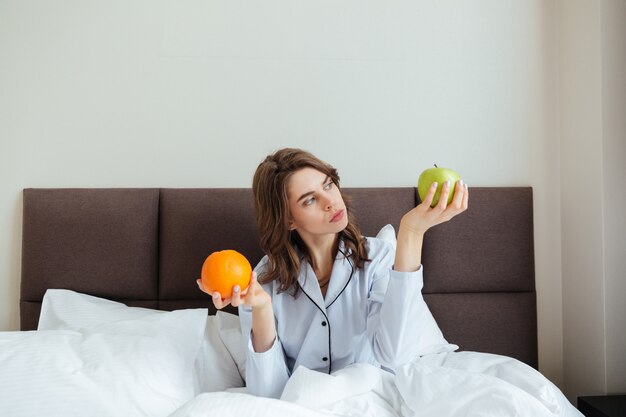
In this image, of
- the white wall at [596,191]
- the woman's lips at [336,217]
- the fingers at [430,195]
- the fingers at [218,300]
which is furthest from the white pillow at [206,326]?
the white wall at [596,191]

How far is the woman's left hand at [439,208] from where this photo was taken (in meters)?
1.28

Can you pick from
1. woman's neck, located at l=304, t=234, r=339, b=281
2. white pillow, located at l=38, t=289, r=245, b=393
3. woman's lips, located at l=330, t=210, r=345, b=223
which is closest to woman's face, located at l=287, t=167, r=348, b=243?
woman's lips, located at l=330, t=210, r=345, b=223

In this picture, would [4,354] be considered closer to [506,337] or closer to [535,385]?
[535,385]

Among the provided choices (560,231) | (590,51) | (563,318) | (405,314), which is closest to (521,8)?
(590,51)

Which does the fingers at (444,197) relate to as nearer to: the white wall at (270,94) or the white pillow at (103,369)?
the white wall at (270,94)

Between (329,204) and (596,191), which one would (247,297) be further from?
(596,191)

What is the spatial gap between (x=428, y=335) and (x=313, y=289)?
0.44 meters

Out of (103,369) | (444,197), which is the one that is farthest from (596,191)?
(103,369)

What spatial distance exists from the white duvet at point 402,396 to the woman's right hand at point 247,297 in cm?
21

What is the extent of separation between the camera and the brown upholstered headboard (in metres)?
1.92

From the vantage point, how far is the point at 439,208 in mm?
1285

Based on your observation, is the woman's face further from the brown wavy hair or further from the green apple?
the green apple

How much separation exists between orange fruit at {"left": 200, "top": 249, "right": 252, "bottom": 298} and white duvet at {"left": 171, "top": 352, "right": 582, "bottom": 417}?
0.25 m

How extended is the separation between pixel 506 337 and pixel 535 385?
0.52m
